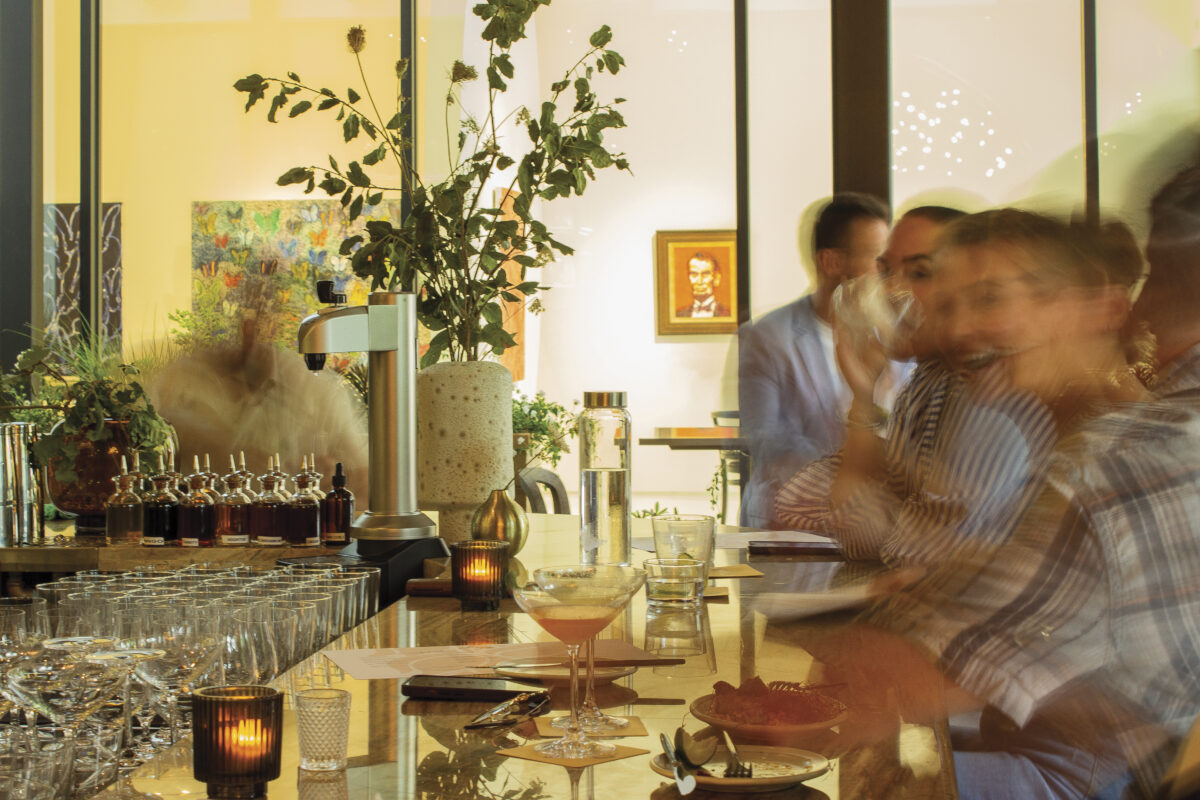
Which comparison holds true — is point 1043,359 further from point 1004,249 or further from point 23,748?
point 23,748

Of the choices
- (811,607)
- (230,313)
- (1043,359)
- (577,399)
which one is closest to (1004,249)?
(1043,359)

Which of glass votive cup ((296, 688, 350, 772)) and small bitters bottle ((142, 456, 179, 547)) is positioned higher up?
small bitters bottle ((142, 456, 179, 547))

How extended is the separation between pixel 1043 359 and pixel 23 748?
1657 millimetres

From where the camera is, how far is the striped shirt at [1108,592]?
55.1 inches

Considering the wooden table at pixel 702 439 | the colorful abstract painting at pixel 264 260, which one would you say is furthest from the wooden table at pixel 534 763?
the colorful abstract painting at pixel 264 260

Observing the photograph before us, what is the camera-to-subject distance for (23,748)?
994mm

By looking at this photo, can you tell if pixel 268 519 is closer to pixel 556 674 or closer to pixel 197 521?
pixel 197 521

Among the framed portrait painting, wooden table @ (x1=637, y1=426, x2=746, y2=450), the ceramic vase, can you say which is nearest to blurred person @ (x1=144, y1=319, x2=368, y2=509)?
wooden table @ (x1=637, y1=426, x2=746, y2=450)

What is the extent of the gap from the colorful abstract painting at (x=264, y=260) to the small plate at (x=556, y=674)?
466 centimetres

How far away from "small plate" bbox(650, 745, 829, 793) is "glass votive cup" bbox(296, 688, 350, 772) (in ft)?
0.87

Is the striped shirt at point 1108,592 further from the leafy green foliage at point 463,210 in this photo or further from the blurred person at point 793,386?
the blurred person at point 793,386

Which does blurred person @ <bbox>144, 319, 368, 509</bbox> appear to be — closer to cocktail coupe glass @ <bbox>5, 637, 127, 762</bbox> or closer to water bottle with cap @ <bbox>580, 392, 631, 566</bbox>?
water bottle with cap @ <bbox>580, 392, 631, 566</bbox>

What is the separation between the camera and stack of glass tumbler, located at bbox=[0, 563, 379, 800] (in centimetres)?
111

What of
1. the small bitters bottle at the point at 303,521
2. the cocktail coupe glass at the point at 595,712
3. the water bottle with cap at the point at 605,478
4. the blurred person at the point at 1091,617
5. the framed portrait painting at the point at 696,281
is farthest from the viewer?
the framed portrait painting at the point at 696,281
